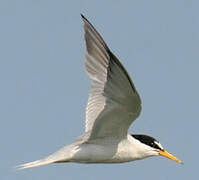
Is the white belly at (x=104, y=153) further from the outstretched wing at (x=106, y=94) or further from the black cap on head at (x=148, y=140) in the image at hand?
the black cap on head at (x=148, y=140)

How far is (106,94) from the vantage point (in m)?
8.78

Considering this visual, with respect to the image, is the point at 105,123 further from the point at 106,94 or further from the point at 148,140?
the point at 148,140

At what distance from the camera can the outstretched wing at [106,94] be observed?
26.9 feet

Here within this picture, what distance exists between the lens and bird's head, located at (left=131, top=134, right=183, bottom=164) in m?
9.77

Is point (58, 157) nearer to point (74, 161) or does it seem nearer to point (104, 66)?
point (74, 161)

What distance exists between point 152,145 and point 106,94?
1.53m

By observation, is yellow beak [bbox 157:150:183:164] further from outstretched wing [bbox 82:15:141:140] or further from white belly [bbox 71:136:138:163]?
outstretched wing [bbox 82:15:141:140]

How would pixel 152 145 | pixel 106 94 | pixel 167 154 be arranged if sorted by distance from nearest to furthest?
pixel 106 94 < pixel 152 145 < pixel 167 154

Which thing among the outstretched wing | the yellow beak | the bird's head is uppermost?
the outstretched wing

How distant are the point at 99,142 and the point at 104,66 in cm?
132

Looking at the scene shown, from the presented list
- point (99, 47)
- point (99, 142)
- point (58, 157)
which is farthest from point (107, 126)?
point (99, 47)

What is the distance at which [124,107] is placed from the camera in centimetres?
885

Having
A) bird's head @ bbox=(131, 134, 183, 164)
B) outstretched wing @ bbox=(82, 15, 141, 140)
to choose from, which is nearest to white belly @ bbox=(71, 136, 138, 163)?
outstretched wing @ bbox=(82, 15, 141, 140)

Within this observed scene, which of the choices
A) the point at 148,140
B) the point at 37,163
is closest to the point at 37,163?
the point at 37,163
